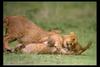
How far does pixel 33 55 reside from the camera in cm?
329

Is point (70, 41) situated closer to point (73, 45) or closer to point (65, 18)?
point (73, 45)

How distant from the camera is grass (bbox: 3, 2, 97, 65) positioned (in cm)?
329

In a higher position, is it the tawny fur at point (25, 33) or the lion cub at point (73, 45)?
the tawny fur at point (25, 33)

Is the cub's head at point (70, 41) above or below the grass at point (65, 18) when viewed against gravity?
below

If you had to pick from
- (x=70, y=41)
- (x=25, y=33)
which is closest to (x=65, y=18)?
(x=70, y=41)

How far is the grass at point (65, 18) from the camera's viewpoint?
3295 mm

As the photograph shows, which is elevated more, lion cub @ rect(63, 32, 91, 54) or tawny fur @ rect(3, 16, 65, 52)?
tawny fur @ rect(3, 16, 65, 52)

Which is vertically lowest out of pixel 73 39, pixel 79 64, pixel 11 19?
pixel 79 64

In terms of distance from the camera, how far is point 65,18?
3.38m

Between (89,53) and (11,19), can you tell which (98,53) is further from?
(11,19)

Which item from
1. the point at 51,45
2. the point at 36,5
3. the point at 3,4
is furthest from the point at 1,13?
the point at 51,45

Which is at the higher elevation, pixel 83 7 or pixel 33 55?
pixel 83 7

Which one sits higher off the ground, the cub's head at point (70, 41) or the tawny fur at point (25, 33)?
the tawny fur at point (25, 33)

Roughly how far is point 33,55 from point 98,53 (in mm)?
657
